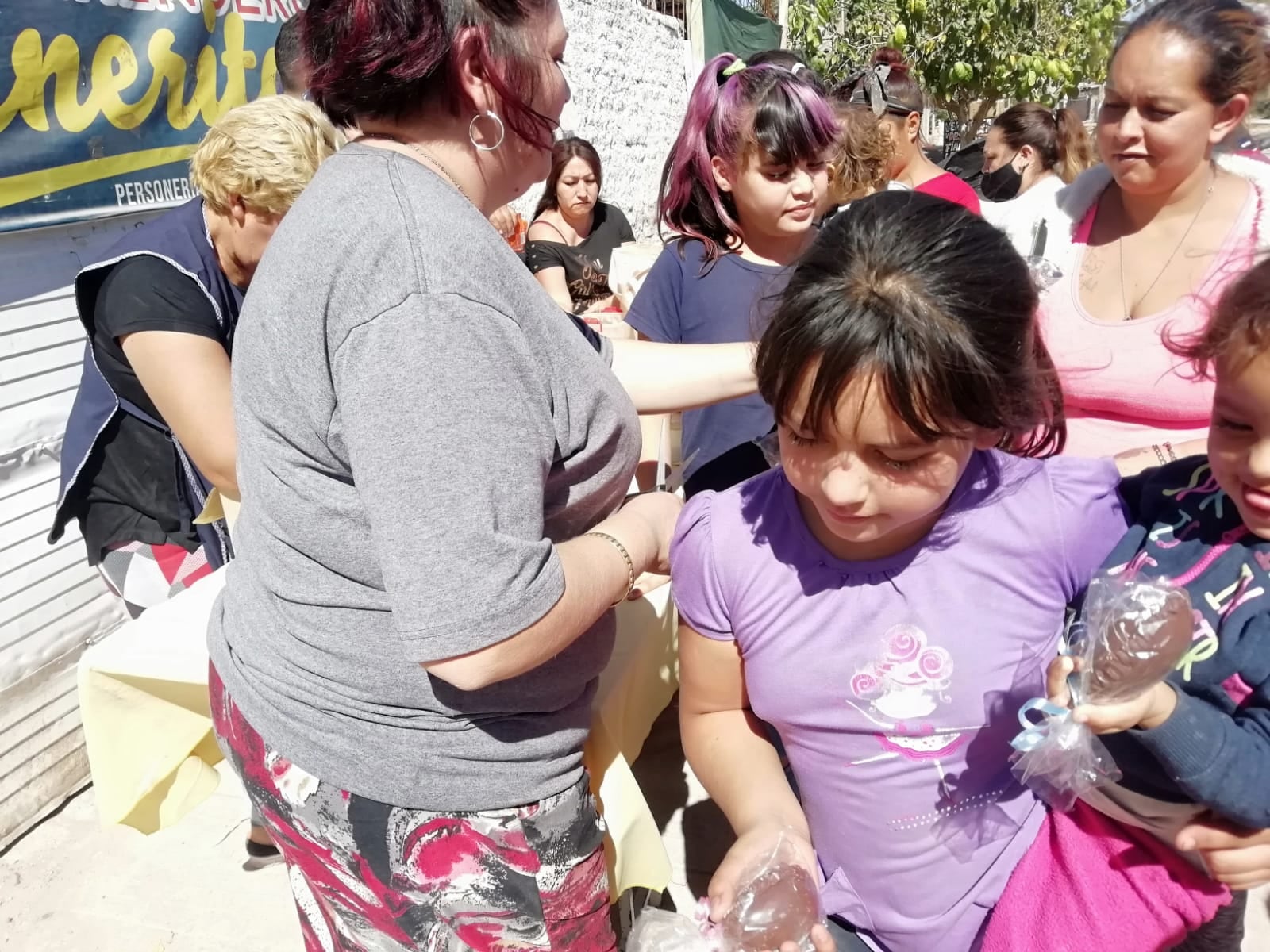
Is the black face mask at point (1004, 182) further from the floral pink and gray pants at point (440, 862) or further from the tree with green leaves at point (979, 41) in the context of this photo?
the tree with green leaves at point (979, 41)

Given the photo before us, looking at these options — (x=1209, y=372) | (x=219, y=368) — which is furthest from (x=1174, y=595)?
(x=219, y=368)

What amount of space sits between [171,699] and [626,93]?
8122mm

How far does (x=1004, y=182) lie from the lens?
282 inches

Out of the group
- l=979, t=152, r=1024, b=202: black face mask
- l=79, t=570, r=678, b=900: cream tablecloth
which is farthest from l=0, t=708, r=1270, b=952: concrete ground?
l=979, t=152, r=1024, b=202: black face mask

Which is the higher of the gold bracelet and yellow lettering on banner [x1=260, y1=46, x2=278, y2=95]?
yellow lettering on banner [x1=260, y1=46, x2=278, y2=95]

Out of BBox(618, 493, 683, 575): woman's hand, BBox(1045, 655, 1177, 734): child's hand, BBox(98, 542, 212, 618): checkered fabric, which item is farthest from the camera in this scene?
BBox(98, 542, 212, 618): checkered fabric

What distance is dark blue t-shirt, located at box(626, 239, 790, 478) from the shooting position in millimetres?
2408

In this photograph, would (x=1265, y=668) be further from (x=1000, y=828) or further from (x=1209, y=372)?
(x=1209, y=372)

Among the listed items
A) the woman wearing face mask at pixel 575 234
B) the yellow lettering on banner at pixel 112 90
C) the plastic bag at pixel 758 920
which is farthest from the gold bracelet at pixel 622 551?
the woman wearing face mask at pixel 575 234

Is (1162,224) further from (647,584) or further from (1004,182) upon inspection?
(1004,182)

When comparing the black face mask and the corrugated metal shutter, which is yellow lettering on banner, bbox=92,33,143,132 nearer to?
the corrugated metal shutter

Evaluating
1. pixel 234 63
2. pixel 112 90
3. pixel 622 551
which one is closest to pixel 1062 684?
pixel 622 551

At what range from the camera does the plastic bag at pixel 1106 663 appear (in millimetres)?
951

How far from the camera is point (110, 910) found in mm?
2607
